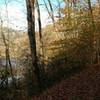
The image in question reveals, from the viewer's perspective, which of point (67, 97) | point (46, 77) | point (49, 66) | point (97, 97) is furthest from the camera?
point (49, 66)

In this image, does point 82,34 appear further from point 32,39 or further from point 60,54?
point 32,39

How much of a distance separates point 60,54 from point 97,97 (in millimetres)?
14784

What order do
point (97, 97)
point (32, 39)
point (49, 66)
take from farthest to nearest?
1. point (49, 66)
2. point (32, 39)
3. point (97, 97)

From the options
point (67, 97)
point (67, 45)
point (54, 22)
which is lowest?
point (67, 97)

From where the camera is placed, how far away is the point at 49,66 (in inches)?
951

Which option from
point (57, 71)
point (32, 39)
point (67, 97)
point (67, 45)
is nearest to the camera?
point (67, 97)

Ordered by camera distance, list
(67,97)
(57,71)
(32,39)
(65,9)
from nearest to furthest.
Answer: (67,97)
(32,39)
(57,71)
(65,9)

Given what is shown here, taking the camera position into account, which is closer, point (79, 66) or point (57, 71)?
point (57, 71)

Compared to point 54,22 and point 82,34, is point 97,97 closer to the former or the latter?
point 82,34

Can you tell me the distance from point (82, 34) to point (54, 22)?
18.3 ft

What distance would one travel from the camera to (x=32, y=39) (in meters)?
17.1

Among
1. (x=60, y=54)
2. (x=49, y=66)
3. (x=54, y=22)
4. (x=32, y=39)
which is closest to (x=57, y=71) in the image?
(x=49, y=66)

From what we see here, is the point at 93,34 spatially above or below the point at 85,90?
above

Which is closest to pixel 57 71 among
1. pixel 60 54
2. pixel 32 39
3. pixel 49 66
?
pixel 49 66
